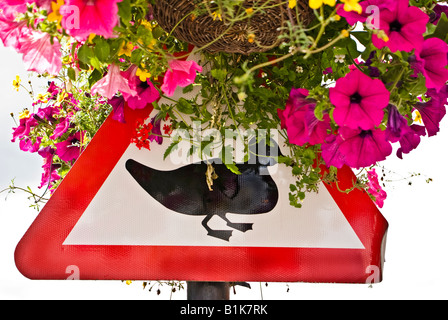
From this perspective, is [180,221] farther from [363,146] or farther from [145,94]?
[363,146]

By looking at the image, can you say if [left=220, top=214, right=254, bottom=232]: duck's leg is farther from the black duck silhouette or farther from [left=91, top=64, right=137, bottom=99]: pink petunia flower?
[left=91, top=64, right=137, bottom=99]: pink petunia flower

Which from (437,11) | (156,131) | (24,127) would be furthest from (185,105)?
(24,127)

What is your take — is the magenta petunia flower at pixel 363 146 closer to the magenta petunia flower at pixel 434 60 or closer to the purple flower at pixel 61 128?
the magenta petunia flower at pixel 434 60

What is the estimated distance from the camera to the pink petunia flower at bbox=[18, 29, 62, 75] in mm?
780

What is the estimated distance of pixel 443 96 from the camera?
0.95 metres

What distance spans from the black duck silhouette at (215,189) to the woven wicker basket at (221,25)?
0.29 meters

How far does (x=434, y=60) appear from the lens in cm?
82

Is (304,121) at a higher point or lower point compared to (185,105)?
lower

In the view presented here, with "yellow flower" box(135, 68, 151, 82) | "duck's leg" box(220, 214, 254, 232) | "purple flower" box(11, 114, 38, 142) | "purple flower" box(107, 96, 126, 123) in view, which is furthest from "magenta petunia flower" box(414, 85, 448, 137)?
"purple flower" box(11, 114, 38, 142)

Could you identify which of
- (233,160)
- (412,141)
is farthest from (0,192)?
(412,141)

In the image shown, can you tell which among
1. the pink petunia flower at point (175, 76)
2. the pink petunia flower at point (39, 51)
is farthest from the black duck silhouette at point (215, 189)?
the pink petunia flower at point (39, 51)

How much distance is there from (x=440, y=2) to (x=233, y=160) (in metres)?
0.54

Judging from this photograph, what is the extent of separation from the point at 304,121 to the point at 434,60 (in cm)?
25

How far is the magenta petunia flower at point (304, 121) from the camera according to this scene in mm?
886
